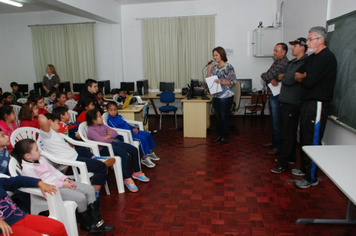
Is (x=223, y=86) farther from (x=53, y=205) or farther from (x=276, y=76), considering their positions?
(x=53, y=205)

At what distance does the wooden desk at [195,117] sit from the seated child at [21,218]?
3.54 meters

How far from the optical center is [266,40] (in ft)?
20.6

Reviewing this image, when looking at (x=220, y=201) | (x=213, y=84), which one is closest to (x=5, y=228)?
(x=220, y=201)

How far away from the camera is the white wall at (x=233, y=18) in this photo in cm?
673

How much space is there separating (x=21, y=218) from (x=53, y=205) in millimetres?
209

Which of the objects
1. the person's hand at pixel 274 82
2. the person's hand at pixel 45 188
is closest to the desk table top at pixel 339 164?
the person's hand at pixel 274 82

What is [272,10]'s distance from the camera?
21.8 ft

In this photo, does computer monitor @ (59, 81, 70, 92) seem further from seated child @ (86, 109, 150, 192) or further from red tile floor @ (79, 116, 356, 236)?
seated child @ (86, 109, 150, 192)

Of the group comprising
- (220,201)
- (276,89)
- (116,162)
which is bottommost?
(220,201)

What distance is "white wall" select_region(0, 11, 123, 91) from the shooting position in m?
7.46

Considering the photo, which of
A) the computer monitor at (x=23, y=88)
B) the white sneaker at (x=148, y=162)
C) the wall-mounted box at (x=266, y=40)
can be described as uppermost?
the wall-mounted box at (x=266, y=40)

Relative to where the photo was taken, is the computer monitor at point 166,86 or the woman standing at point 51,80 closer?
the woman standing at point 51,80

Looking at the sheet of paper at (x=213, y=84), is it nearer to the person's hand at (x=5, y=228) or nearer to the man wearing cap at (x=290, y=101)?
the man wearing cap at (x=290, y=101)

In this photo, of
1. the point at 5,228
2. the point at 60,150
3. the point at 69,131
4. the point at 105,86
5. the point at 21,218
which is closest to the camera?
the point at 5,228
